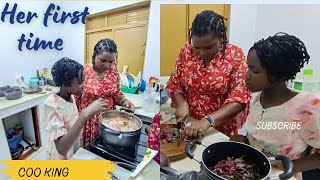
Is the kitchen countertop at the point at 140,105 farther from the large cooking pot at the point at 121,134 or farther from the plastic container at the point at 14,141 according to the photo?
the plastic container at the point at 14,141

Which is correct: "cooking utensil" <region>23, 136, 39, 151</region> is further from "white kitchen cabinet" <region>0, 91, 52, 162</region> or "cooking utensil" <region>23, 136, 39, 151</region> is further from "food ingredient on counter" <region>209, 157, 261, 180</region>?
"food ingredient on counter" <region>209, 157, 261, 180</region>

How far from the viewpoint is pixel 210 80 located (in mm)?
742

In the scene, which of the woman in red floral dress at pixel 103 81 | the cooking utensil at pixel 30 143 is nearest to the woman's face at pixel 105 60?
the woman in red floral dress at pixel 103 81

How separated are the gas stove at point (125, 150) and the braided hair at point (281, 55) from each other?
374 millimetres

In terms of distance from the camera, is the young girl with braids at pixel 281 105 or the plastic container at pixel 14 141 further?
the plastic container at pixel 14 141

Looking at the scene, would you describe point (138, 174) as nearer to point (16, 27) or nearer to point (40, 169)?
point (40, 169)

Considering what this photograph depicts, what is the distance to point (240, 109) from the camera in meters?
0.76

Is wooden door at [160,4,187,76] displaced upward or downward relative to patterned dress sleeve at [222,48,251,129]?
upward

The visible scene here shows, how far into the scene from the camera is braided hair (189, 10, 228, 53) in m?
0.70

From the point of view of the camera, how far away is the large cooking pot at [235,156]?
74 centimetres

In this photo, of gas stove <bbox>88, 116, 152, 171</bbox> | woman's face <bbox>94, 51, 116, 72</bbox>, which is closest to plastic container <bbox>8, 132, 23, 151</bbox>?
gas stove <bbox>88, 116, 152, 171</bbox>

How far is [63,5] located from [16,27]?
15 centimetres

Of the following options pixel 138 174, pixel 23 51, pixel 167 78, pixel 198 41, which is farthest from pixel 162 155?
pixel 23 51

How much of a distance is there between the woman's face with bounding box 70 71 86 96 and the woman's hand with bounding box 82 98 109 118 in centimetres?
5
